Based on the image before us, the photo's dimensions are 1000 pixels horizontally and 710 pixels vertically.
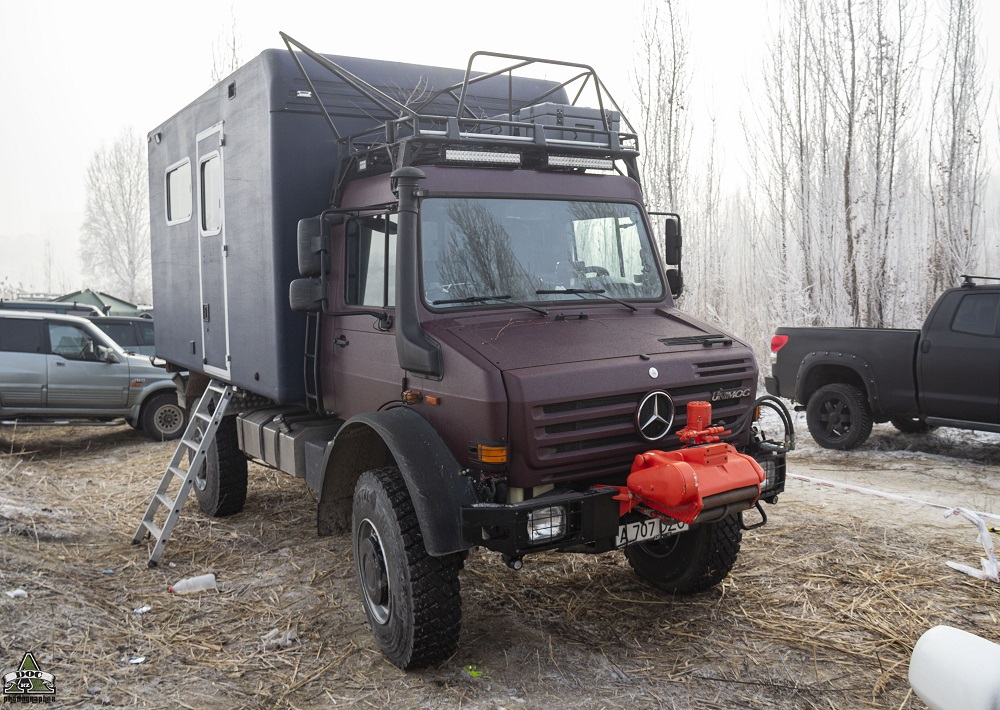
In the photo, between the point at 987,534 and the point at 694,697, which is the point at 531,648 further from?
the point at 987,534

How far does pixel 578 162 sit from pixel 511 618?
9.07 feet

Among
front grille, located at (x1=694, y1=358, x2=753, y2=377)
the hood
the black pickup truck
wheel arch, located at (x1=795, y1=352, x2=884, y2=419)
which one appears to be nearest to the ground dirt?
front grille, located at (x1=694, y1=358, x2=753, y2=377)

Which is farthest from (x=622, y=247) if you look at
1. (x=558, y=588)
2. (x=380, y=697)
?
(x=380, y=697)

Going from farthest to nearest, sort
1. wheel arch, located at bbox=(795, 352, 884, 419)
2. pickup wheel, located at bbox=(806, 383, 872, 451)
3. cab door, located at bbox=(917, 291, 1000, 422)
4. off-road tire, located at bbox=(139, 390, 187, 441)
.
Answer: off-road tire, located at bbox=(139, 390, 187, 441)
pickup wheel, located at bbox=(806, 383, 872, 451)
wheel arch, located at bbox=(795, 352, 884, 419)
cab door, located at bbox=(917, 291, 1000, 422)

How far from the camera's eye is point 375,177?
16.3ft

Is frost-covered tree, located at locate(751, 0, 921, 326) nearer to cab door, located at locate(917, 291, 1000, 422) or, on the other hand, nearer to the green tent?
cab door, located at locate(917, 291, 1000, 422)

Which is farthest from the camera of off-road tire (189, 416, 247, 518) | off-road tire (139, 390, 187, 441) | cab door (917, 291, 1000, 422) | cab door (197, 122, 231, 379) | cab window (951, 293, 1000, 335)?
off-road tire (139, 390, 187, 441)

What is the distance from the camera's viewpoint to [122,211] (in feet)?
164

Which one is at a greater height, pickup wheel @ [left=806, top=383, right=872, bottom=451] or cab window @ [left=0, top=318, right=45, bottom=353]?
cab window @ [left=0, top=318, right=45, bottom=353]

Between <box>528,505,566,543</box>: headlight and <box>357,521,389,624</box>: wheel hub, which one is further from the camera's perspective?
<box>357,521,389,624</box>: wheel hub

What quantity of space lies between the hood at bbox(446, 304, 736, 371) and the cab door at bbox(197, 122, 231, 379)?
9.75 feet

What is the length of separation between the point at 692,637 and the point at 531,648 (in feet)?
2.97

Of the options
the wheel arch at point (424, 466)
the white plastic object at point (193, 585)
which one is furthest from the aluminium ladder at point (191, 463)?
the wheel arch at point (424, 466)

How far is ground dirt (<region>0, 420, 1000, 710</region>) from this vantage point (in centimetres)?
409
